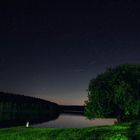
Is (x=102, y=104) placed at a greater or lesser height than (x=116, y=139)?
greater

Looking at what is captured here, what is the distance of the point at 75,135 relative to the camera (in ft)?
114

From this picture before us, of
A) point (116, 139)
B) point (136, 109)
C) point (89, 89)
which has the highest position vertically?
point (89, 89)

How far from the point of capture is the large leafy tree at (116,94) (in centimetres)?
6812

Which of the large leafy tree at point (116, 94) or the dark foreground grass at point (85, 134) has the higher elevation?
the large leafy tree at point (116, 94)

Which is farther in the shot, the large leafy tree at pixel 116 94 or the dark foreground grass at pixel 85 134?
the large leafy tree at pixel 116 94

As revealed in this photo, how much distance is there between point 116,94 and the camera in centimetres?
6838

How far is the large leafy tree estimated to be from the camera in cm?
6812

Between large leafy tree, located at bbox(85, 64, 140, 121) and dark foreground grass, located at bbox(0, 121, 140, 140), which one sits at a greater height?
large leafy tree, located at bbox(85, 64, 140, 121)

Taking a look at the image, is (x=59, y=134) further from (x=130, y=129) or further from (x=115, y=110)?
(x=115, y=110)

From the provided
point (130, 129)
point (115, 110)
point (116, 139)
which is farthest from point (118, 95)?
point (116, 139)

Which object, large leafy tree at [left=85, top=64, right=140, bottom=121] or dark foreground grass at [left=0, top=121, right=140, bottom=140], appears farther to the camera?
large leafy tree at [left=85, top=64, right=140, bottom=121]

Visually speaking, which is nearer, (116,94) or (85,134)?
(85,134)

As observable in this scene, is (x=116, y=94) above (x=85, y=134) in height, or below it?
above

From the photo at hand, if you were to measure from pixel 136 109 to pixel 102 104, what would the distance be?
6700mm
